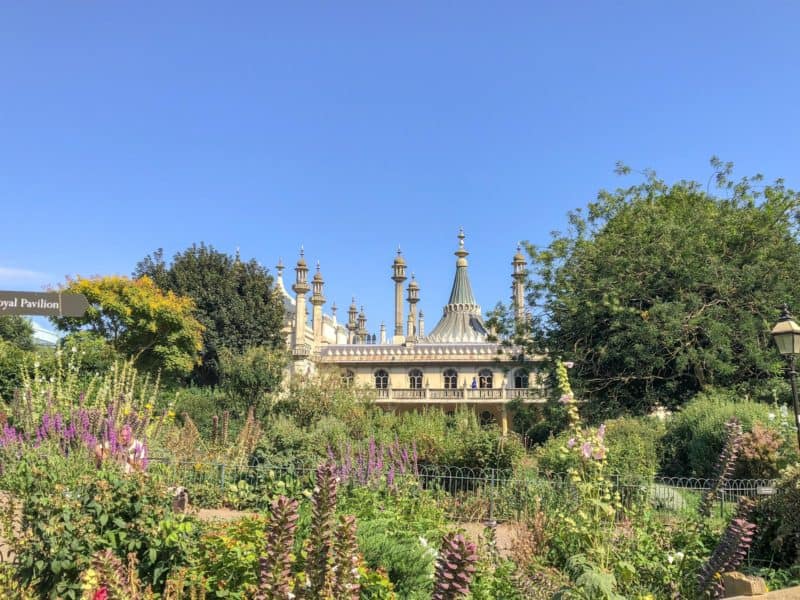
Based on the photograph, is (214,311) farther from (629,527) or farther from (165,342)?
(629,527)

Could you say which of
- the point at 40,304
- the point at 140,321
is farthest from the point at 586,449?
the point at 140,321

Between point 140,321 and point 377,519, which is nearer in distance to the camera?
point 377,519

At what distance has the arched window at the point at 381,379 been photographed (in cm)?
4253

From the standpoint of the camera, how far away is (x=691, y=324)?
1778 cm

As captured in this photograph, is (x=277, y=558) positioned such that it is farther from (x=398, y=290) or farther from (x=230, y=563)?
(x=398, y=290)

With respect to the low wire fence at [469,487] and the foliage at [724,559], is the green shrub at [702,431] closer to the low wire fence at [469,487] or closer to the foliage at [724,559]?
the low wire fence at [469,487]

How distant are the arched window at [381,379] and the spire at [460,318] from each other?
329 inches

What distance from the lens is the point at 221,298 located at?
38688 millimetres

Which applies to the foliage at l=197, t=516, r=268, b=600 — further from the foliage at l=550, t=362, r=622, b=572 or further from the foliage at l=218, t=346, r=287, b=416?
the foliage at l=218, t=346, r=287, b=416

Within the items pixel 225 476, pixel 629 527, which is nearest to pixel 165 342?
pixel 225 476

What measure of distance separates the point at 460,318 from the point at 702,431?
38.5m

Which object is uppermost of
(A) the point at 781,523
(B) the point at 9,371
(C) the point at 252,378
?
(B) the point at 9,371

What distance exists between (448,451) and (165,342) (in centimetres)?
2390

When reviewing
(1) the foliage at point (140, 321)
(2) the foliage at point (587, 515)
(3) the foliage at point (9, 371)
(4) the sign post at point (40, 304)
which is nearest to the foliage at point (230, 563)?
(2) the foliage at point (587, 515)
